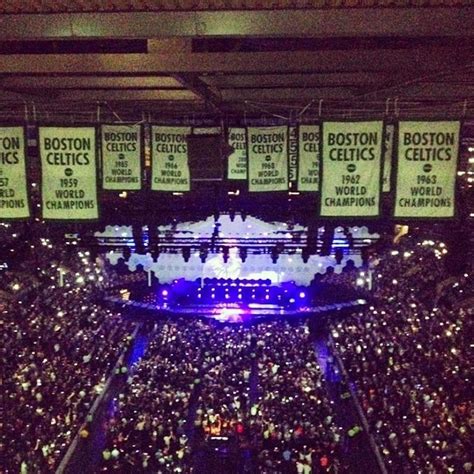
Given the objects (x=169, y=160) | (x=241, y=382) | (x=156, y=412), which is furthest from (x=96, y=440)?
(x=169, y=160)

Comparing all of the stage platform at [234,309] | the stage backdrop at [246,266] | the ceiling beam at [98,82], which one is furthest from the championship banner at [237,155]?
the stage backdrop at [246,266]

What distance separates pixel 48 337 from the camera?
24.2m

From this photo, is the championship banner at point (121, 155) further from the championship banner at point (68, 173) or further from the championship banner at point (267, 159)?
the championship banner at point (267, 159)

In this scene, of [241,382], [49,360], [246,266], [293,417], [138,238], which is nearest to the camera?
[293,417]

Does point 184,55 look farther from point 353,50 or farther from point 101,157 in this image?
point 101,157

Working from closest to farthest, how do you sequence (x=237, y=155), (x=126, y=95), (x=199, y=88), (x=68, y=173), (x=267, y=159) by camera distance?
(x=199, y=88) < (x=68, y=173) < (x=267, y=159) < (x=126, y=95) < (x=237, y=155)

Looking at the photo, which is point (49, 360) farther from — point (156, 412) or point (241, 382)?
point (241, 382)

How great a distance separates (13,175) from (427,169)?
549 centimetres

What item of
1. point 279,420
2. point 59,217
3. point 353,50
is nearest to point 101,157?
point 59,217

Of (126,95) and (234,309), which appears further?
(234,309)

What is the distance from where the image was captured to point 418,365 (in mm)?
21297

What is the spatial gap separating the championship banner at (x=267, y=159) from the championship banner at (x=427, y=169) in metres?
2.33

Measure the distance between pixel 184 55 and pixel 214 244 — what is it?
16.0 metres

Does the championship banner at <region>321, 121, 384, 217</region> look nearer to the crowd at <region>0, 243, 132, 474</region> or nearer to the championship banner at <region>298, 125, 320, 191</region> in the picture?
the championship banner at <region>298, 125, 320, 191</region>
